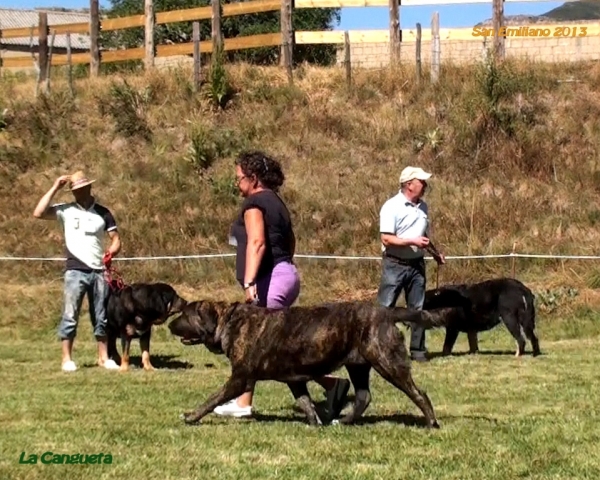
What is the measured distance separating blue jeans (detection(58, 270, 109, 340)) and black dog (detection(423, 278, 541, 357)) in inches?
136

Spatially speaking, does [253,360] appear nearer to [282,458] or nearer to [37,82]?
[282,458]

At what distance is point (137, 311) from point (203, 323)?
3.41 m

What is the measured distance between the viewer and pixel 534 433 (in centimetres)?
615

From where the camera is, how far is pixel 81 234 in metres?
9.45

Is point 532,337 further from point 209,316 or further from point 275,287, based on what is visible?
point 209,316

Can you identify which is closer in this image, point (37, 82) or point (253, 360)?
point (253, 360)

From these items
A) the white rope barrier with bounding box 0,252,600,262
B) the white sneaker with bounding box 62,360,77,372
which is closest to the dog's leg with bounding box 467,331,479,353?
the white rope barrier with bounding box 0,252,600,262

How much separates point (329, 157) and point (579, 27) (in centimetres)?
697

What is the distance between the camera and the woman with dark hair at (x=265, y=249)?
6656 mm

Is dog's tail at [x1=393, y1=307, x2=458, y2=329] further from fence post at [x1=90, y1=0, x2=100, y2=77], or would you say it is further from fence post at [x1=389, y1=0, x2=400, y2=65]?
fence post at [x1=90, y1=0, x2=100, y2=77]

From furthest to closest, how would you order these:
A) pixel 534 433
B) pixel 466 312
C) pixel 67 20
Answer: pixel 67 20
pixel 466 312
pixel 534 433

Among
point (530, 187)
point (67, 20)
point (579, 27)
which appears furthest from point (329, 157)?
point (67, 20)

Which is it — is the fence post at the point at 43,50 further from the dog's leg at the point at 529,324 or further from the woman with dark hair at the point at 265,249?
the woman with dark hair at the point at 265,249

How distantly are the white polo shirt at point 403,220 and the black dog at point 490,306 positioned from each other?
1.49m
